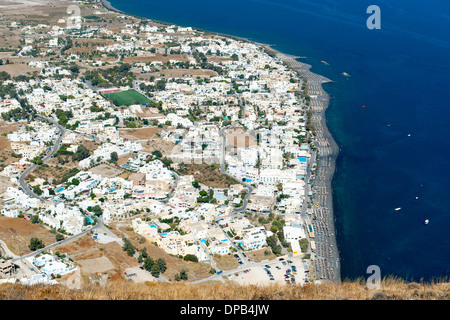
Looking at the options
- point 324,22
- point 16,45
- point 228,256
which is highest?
point 324,22

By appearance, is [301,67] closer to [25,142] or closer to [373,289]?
[25,142]

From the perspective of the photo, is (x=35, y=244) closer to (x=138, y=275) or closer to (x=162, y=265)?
(x=138, y=275)

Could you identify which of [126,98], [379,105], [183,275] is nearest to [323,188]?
[183,275]

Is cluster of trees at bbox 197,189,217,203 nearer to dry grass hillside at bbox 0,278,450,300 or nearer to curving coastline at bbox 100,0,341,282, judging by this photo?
curving coastline at bbox 100,0,341,282

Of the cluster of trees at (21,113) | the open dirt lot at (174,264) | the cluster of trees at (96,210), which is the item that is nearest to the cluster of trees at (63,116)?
the cluster of trees at (21,113)

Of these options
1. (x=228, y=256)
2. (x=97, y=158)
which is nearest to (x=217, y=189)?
(x=228, y=256)

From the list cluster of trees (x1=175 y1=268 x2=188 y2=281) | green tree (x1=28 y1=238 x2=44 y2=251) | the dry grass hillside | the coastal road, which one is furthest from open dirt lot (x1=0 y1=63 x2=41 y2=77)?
the dry grass hillside

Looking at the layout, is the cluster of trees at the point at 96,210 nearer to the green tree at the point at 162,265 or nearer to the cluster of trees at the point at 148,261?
the cluster of trees at the point at 148,261
